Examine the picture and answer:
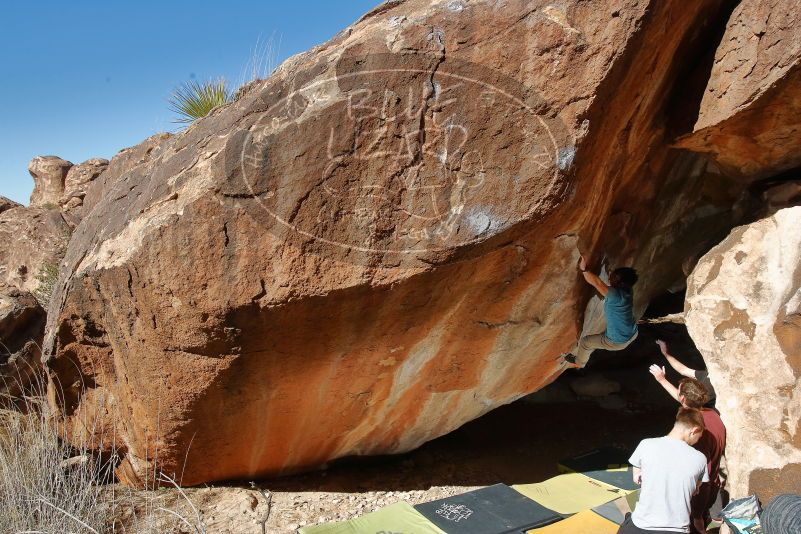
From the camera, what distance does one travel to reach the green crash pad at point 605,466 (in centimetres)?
385

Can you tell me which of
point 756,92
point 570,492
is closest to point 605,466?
point 570,492

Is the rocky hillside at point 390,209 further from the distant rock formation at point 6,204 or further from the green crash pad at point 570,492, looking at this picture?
the distant rock formation at point 6,204

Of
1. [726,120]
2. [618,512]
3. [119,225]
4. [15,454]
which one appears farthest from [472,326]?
[15,454]

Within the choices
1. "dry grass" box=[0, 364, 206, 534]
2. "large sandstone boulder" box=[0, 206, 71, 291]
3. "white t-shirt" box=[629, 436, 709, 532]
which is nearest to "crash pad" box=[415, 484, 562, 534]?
"white t-shirt" box=[629, 436, 709, 532]

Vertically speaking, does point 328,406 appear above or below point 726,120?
below

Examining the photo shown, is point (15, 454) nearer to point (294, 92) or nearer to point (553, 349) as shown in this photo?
point (294, 92)

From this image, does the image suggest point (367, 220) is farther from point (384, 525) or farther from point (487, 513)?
point (487, 513)

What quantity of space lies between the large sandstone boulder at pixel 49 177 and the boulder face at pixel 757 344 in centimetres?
688

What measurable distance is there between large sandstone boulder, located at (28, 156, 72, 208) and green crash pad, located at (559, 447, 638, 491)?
625 cm

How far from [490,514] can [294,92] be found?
2.43 meters

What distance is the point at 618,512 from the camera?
342cm

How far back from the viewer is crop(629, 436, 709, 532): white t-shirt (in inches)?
98.3

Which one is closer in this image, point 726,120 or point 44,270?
point 726,120

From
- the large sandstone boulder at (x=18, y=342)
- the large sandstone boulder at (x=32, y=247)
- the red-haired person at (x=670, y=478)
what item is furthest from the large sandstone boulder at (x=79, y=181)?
the red-haired person at (x=670, y=478)
